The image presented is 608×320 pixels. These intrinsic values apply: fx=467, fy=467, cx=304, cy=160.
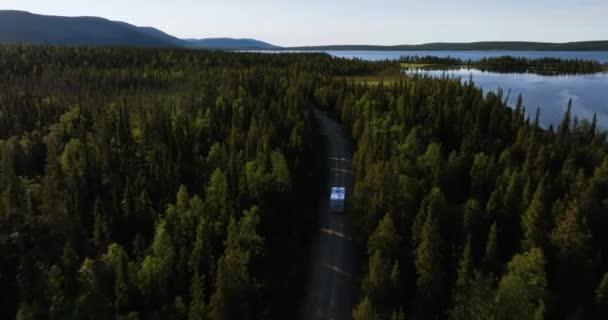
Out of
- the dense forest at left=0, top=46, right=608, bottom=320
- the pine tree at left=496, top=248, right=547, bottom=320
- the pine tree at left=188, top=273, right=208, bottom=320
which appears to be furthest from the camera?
the dense forest at left=0, top=46, right=608, bottom=320

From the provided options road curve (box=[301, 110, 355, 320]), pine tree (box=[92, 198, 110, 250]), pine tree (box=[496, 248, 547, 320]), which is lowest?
road curve (box=[301, 110, 355, 320])

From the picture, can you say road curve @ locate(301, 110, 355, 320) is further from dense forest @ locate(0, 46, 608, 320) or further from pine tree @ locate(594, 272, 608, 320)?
pine tree @ locate(594, 272, 608, 320)

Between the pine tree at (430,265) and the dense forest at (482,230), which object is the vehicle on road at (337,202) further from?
the pine tree at (430,265)

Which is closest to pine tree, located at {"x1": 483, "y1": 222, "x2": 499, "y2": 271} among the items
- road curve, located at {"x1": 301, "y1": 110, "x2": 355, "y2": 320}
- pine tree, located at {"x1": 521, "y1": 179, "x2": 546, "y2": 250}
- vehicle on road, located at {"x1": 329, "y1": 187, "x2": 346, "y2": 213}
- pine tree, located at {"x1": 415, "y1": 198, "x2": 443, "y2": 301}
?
pine tree, located at {"x1": 521, "y1": 179, "x2": 546, "y2": 250}

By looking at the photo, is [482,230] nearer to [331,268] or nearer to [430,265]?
[430,265]

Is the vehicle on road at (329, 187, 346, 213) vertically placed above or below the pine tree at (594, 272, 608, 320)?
above

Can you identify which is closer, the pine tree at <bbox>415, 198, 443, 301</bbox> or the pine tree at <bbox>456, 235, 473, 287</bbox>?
the pine tree at <bbox>456, 235, 473, 287</bbox>

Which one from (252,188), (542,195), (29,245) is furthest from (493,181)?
(29,245)

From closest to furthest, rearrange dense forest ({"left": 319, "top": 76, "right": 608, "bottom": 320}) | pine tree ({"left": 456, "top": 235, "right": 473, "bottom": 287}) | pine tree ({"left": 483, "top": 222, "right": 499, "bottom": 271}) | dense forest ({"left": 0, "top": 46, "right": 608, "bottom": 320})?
dense forest ({"left": 319, "top": 76, "right": 608, "bottom": 320}), dense forest ({"left": 0, "top": 46, "right": 608, "bottom": 320}), pine tree ({"left": 456, "top": 235, "right": 473, "bottom": 287}), pine tree ({"left": 483, "top": 222, "right": 499, "bottom": 271})
